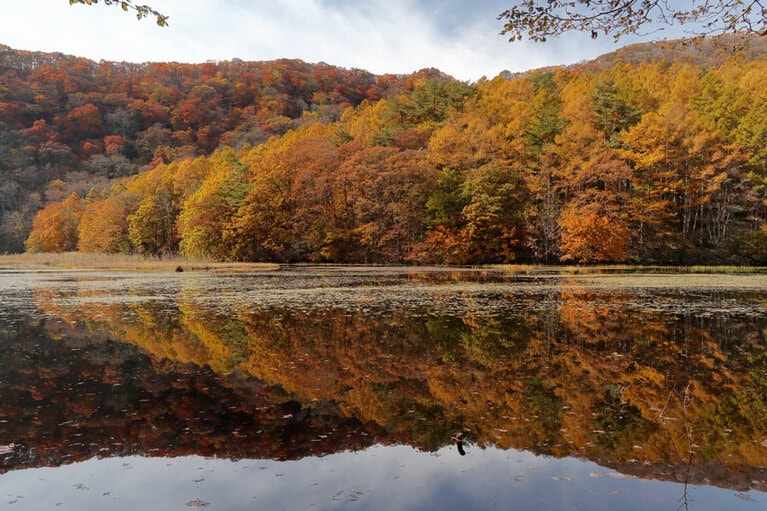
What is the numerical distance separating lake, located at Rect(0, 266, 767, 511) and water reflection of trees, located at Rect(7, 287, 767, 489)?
4cm

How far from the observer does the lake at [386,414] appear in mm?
4156

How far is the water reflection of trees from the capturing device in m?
5.12

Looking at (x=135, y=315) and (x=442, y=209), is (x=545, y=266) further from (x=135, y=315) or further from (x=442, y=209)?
(x=135, y=315)

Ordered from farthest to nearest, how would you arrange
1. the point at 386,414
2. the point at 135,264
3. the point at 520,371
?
the point at 135,264 → the point at 520,371 → the point at 386,414

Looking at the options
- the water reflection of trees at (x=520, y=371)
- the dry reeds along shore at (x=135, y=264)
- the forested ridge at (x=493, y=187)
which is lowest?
the dry reeds along shore at (x=135, y=264)

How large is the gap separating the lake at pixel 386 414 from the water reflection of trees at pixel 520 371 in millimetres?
36

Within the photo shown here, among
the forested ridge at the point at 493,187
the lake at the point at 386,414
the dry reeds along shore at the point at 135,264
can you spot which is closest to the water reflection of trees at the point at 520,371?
the lake at the point at 386,414

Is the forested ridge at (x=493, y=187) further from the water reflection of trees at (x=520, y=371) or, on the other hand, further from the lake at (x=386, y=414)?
the lake at (x=386, y=414)

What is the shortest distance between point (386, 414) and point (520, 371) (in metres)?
2.73

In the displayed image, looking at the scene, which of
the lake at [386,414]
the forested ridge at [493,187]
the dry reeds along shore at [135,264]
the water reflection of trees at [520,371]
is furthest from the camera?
the forested ridge at [493,187]

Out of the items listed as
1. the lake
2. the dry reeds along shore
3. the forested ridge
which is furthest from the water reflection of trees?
the forested ridge

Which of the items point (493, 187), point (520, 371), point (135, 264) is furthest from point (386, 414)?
point (493, 187)

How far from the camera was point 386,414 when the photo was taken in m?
5.96

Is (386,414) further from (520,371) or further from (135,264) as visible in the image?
(135,264)
